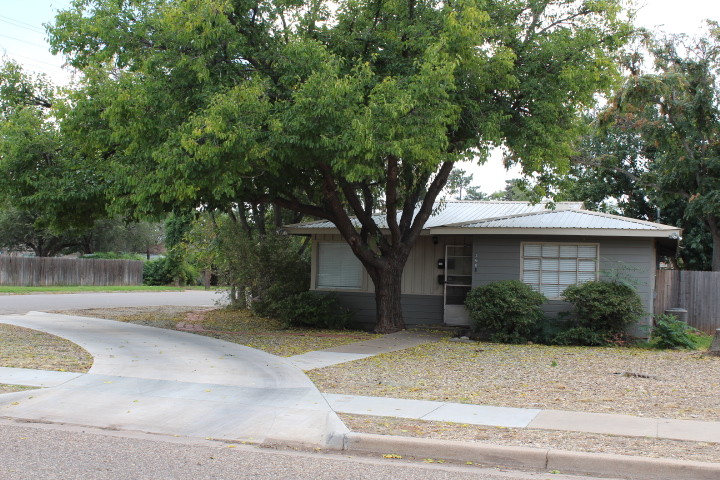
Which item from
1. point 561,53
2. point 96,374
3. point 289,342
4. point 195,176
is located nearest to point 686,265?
point 561,53

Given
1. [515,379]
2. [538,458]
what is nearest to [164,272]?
[515,379]

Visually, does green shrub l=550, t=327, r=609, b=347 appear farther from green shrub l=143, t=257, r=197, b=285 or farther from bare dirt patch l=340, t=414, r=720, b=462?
green shrub l=143, t=257, r=197, b=285

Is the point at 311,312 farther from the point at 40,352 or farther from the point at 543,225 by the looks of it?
the point at 40,352

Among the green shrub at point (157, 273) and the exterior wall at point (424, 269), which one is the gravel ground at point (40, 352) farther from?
the green shrub at point (157, 273)

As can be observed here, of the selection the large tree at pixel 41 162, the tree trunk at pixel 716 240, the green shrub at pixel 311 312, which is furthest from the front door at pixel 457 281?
the tree trunk at pixel 716 240

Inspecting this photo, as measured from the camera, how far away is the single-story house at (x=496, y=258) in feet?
54.4

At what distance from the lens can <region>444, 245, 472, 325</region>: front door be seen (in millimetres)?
18297

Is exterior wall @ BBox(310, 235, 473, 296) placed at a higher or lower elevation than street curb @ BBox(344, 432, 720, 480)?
higher

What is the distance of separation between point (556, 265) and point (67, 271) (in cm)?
3212

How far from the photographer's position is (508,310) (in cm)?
1603

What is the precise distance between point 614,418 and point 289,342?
8.34 m

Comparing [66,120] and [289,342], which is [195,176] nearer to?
[66,120]

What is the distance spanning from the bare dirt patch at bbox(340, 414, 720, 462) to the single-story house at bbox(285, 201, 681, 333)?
9801 mm

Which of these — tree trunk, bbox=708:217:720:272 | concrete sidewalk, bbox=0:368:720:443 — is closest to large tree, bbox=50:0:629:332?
concrete sidewalk, bbox=0:368:720:443
